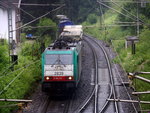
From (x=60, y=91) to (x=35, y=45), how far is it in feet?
26.3

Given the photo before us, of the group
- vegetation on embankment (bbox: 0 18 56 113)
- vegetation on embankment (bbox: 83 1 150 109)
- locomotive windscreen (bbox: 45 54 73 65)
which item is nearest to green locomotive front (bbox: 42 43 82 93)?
locomotive windscreen (bbox: 45 54 73 65)

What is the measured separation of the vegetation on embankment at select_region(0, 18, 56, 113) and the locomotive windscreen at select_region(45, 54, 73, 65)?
1330 millimetres

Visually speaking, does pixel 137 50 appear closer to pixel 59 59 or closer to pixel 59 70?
pixel 59 59

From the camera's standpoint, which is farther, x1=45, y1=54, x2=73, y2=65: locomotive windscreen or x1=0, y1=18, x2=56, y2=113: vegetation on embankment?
x1=45, y1=54, x2=73, y2=65: locomotive windscreen

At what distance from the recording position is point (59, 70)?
17.9 m

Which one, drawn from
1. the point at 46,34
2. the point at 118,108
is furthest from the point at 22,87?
the point at 46,34

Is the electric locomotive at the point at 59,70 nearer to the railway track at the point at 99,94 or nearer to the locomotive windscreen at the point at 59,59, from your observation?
the locomotive windscreen at the point at 59,59

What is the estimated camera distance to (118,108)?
17031 millimetres

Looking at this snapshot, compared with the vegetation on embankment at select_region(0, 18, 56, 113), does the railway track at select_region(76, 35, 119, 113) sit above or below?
below

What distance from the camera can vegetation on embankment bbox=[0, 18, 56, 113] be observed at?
15938 millimetres

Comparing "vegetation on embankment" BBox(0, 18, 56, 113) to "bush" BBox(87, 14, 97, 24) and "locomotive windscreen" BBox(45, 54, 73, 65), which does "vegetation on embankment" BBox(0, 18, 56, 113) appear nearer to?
"locomotive windscreen" BBox(45, 54, 73, 65)

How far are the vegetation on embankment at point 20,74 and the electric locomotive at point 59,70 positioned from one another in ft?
4.11

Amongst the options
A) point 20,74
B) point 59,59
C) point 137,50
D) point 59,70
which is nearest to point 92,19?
point 137,50

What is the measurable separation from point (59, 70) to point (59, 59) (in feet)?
2.06
